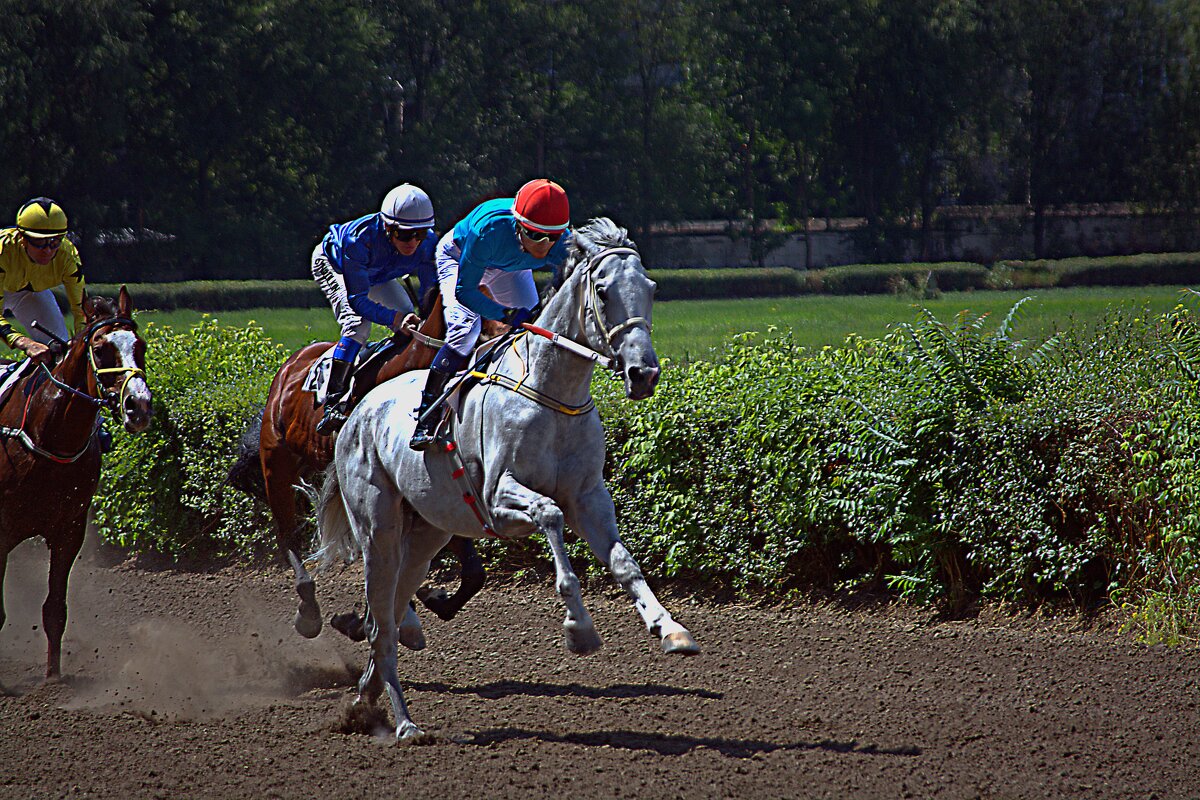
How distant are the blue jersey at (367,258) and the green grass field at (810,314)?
15.4 m

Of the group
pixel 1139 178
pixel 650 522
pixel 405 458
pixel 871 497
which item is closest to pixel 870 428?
pixel 871 497

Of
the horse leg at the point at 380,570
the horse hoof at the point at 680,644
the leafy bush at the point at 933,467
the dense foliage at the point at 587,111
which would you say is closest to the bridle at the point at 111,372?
the horse leg at the point at 380,570

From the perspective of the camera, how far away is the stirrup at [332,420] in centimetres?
689

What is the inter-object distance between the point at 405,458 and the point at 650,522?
8.89 ft

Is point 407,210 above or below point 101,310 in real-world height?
above

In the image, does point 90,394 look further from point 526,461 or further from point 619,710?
point 619,710

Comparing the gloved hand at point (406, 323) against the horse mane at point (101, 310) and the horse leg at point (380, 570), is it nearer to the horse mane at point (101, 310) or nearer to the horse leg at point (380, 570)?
the horse leg at point (380, 570)

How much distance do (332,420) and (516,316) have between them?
1.33 metres

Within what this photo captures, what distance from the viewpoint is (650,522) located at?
7836mm

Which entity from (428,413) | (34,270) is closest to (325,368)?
(34,270)

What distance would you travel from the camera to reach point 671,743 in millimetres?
5035

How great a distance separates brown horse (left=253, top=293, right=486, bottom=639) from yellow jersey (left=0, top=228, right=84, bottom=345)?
131 centimetres

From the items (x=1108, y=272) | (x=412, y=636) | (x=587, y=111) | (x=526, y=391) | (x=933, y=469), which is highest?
(x=587, y=111)

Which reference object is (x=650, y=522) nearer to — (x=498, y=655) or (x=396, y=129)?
(x=498, y=655)
